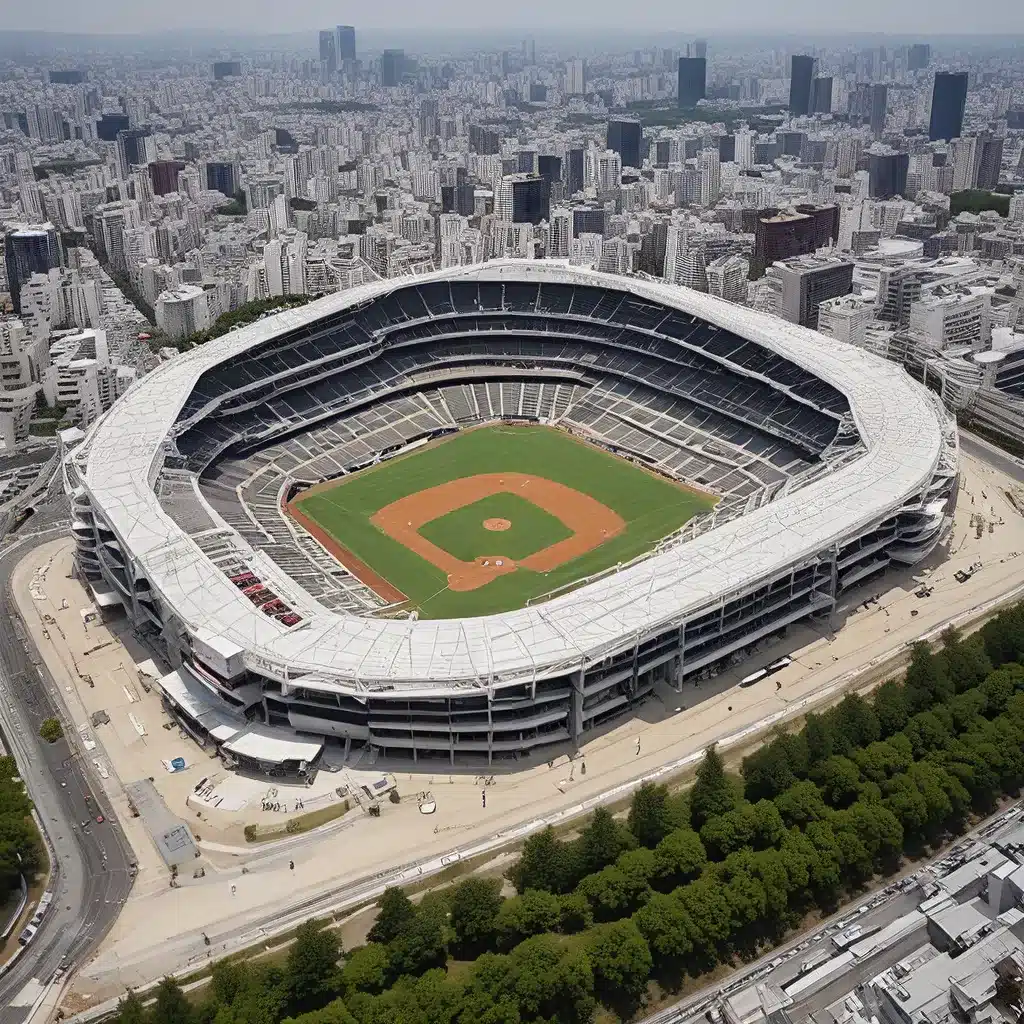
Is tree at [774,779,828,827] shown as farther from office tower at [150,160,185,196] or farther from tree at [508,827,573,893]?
office tower at [150,160,185,196]

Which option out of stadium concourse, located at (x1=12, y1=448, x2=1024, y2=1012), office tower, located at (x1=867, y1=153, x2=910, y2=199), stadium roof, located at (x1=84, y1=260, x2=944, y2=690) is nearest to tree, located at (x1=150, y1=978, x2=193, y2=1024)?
stadium concourse, located at (x1=12, y1=448, x2=1024, y2=1012)

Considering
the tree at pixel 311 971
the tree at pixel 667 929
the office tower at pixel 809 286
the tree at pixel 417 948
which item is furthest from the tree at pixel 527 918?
the office tower at pixel 809 286

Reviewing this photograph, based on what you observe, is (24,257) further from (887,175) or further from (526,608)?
(887,175)

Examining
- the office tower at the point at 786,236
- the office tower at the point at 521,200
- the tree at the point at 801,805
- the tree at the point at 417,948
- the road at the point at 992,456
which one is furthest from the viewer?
the office tower at the point at 521,200

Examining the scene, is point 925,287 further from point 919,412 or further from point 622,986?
point 622,986

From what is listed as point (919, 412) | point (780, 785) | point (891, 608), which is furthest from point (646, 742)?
point (919, 412)

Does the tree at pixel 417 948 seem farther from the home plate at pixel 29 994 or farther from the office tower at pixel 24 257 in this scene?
the office tower at pixel 24 257
